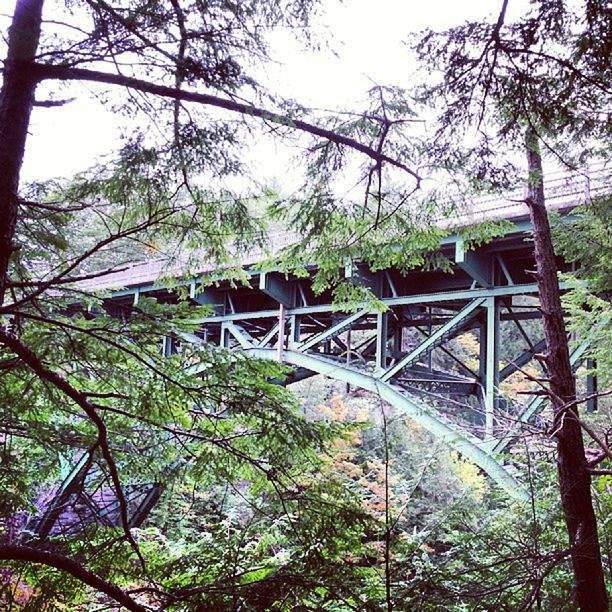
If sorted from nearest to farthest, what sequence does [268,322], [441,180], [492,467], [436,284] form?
[441,180]
[492,467]
[436,284]
[268,322]

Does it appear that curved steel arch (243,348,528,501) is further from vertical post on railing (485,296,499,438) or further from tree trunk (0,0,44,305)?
tree trunk (0,0,44,305)

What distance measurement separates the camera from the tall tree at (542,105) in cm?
236

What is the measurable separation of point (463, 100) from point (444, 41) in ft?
1.04

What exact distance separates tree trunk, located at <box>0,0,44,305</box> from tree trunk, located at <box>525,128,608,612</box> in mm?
2526

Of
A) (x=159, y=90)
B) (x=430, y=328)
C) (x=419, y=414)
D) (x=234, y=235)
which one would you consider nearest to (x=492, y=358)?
(x=430, y=328)

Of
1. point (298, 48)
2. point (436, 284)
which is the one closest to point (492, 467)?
point (436, 284)

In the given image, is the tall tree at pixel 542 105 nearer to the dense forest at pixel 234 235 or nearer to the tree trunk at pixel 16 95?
the dense forest at pixel 234 235

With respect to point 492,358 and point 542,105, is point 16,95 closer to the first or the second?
point 542,105

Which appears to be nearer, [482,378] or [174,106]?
[174,106]

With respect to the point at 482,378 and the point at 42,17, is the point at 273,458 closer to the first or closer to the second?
the point at 42,17

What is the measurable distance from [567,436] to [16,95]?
12.4 feet

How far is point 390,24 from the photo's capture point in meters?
3.26

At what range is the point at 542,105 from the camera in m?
2.57

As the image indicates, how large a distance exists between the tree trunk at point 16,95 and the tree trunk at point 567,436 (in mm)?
2526
